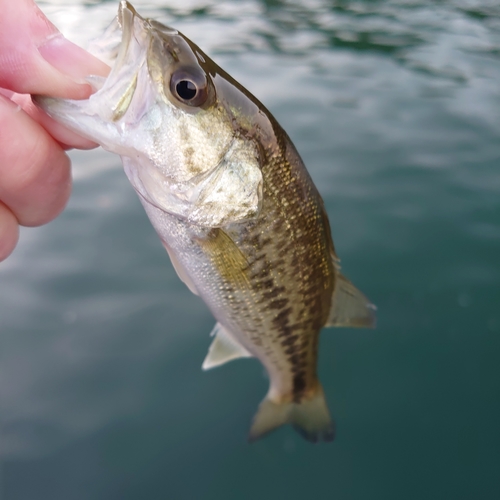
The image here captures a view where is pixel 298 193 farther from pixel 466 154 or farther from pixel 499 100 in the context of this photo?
pixel 499 100

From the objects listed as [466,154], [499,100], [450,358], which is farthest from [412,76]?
[450,358]

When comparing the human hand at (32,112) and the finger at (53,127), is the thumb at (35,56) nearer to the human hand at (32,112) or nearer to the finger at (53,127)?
the human hand at (32,112)

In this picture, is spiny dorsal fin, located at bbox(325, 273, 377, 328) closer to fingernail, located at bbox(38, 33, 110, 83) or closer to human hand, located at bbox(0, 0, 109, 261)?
human hand, located at bbox(0, 0, 109, 261)

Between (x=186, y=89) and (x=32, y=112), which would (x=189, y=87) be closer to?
(x=186, y=89)

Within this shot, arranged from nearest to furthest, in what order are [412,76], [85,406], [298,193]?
1. [298,193]
2. [85,406]
3. [412,76]

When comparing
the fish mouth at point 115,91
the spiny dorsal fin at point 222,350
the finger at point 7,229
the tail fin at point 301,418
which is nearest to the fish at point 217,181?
the fish mouth at point 115,91

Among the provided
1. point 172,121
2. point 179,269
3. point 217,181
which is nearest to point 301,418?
point 179,269

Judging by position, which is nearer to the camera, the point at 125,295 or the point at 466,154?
the point at 125,295
